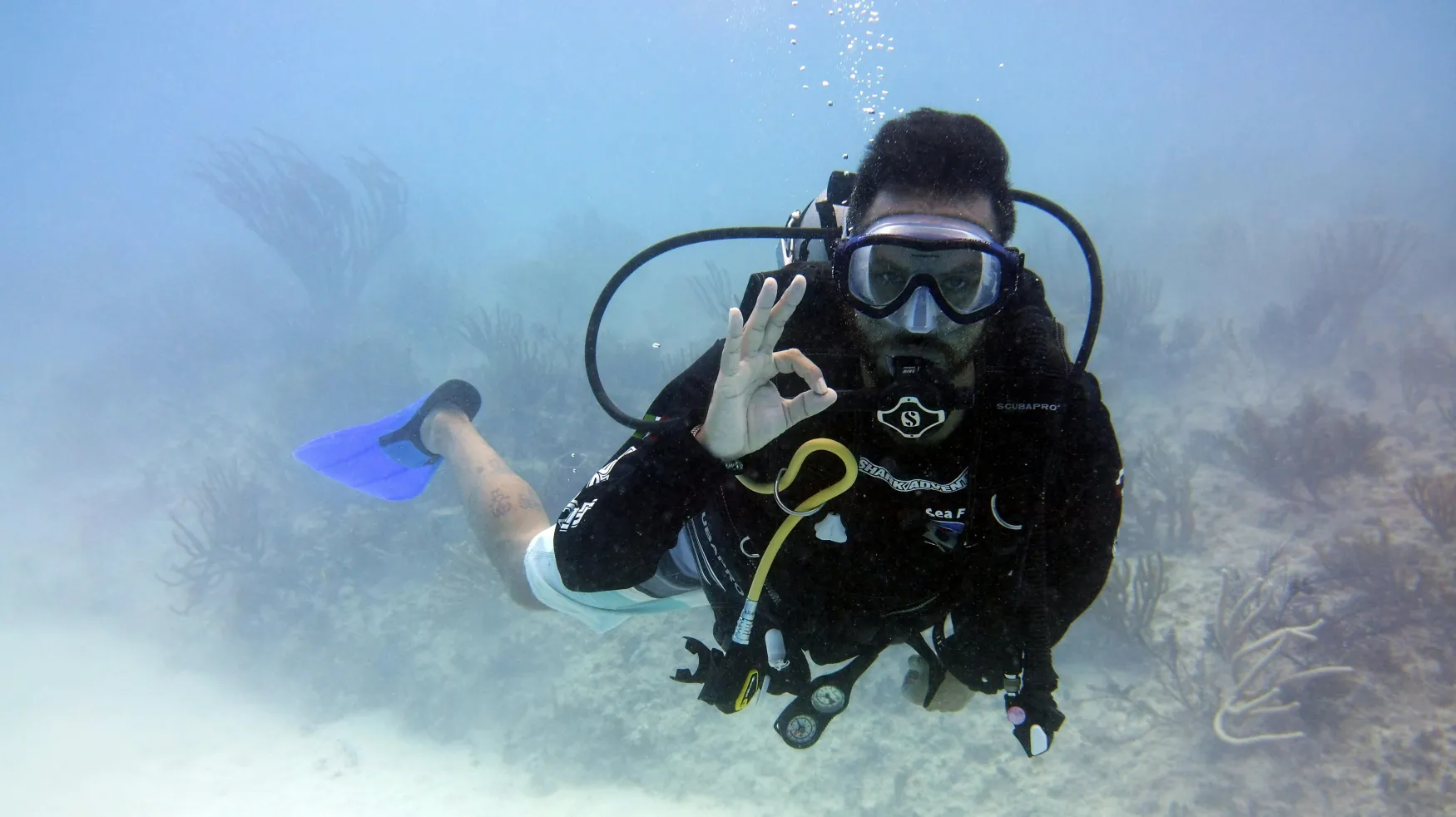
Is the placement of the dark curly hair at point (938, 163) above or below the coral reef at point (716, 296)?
above

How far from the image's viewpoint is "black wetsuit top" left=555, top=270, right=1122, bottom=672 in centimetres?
190

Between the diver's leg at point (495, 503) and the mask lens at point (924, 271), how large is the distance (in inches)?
101

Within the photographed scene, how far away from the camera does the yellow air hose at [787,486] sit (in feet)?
5.32

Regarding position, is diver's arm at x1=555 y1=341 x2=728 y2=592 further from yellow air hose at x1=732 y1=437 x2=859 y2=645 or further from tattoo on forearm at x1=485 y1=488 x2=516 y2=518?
tattoo on forearm at x1=485 y1=488 x2=516 y2=518

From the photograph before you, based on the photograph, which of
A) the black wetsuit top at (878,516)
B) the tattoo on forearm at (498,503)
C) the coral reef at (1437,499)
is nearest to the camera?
the black wetsuit top at (878,516)

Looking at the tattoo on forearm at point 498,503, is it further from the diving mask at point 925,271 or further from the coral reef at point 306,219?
the coral reef at point 306,219

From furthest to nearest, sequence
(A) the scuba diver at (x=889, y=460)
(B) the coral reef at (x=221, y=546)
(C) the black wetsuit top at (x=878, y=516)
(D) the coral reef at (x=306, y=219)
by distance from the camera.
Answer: (D) the coral reef at (x=306, y=219) → (B) the coral reef at (x=221, y=546) → (C) the black wetsuit top at (x=878, y=516) → (A) the scuba diver at (x=889, y=460)

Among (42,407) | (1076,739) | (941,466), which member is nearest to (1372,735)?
(1076,739)

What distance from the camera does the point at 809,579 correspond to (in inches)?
90.0

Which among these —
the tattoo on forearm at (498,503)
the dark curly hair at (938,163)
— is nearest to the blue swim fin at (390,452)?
the tattoo on forearm at (498,503)

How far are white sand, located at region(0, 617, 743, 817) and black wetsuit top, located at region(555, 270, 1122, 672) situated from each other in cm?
407

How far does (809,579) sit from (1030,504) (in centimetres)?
77

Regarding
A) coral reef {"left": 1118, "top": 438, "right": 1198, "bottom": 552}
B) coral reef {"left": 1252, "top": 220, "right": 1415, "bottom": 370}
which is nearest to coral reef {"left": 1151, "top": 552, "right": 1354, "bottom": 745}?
coral reef {"left": 1118, "top": 438, "right": 1198, "bottom": 552}

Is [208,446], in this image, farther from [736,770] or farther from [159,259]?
[159,259]
